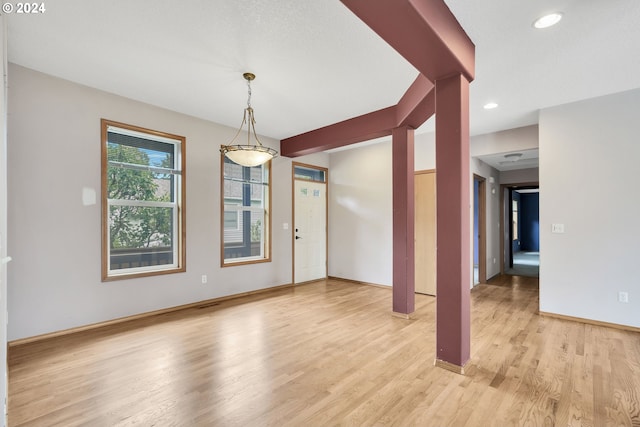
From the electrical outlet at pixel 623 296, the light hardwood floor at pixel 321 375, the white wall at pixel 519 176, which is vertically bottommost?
the light hardwood floor at pixel 321 375

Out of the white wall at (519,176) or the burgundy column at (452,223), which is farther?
the white wall at (519,176)

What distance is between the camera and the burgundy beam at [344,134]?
13.3 feet

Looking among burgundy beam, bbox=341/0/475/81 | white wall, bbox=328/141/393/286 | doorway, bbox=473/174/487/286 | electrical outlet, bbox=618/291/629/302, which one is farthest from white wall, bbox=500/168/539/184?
burgundy beam, bbox=341/0/475/81

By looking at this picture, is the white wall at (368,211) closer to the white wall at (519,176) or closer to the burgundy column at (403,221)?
the white wall at (519,176)

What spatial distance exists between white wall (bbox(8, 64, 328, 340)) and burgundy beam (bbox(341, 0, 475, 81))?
331 centimetres

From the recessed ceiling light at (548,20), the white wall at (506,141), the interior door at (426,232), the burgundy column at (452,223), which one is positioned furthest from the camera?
the interior door at (426,232)

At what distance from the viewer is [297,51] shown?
2668mm

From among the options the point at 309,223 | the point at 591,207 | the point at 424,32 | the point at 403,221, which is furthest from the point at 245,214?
the point at 591,207

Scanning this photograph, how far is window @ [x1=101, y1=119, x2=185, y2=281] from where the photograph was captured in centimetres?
366

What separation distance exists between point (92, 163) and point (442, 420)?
166 inches

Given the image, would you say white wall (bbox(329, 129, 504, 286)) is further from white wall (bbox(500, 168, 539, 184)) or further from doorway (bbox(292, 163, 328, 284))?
white wall (bbox(500, 168, 539, 184))

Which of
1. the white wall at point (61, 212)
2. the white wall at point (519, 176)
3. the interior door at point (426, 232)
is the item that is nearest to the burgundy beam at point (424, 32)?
the interior door at point (426, 232)

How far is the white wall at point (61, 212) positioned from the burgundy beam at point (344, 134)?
1858mm

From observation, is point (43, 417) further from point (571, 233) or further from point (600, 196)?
point (600, 196)
